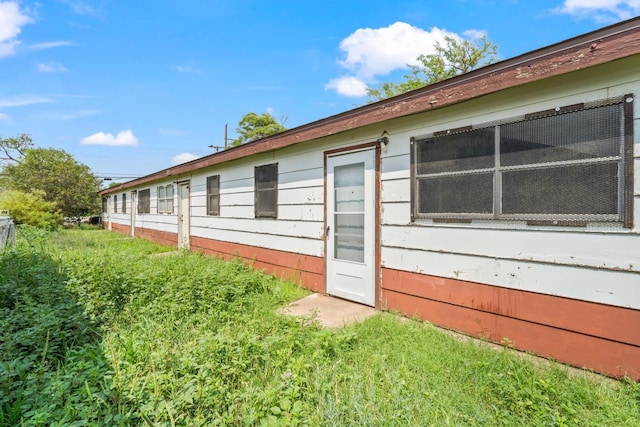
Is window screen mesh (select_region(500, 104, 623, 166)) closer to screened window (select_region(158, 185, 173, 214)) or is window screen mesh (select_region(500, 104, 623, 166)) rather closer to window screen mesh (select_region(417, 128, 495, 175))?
window screen mesh (select_region(417, 128, 495, 175))

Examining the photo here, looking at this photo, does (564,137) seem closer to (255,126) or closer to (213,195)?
(213,195)

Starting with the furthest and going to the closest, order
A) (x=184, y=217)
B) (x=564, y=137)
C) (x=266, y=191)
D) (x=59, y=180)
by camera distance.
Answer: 1. (x=59, y=180)
2. (x=184, y=217)
3. (x=266, y=191)
4. (x=564, y=137)

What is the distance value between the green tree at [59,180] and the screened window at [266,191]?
65.6 ft

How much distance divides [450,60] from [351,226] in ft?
68.8

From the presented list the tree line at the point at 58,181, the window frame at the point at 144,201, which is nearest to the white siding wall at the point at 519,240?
the window frame at the point at 144,201

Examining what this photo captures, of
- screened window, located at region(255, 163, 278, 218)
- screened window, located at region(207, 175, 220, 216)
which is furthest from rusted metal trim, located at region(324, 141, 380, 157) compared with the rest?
screened window, located at region(207, 175, 220, 216)

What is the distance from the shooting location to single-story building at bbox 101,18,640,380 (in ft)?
7.03

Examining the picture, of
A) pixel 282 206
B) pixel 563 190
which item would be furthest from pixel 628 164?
pixel 282 206

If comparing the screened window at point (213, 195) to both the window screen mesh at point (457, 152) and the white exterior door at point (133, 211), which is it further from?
the white exterior door at point (133, 211)

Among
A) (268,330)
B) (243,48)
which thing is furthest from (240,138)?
(268,330)

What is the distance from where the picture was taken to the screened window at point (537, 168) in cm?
215

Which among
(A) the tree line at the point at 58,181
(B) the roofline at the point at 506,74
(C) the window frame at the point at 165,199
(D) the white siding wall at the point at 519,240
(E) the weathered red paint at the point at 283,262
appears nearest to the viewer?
(B) the roofline at the point at 506,74

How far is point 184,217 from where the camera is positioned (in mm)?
9328

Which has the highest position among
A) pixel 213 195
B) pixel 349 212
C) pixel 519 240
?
pixel 213 195
